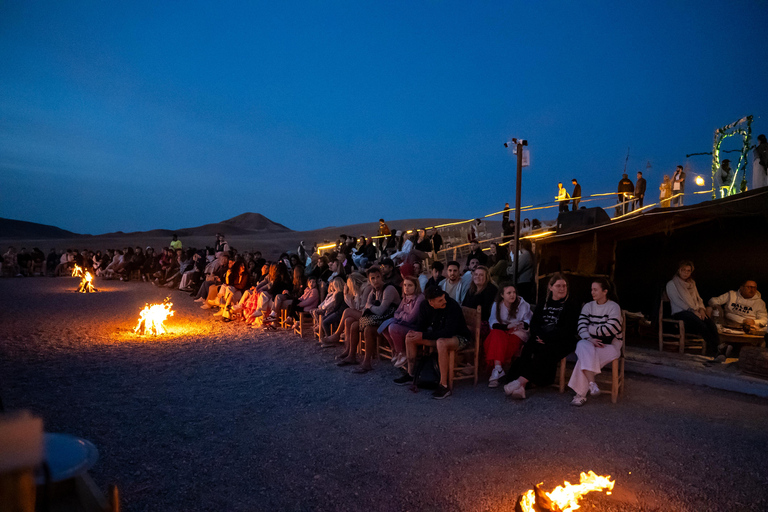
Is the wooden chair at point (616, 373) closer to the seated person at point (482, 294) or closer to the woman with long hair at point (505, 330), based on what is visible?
the woman with long hair at point (505, 330)

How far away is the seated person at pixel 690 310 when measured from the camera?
22.2 ft

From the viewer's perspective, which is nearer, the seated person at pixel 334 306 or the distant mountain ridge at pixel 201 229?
the seated person at pixel 334 306

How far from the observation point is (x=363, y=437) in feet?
13.7

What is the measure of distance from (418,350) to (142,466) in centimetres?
334

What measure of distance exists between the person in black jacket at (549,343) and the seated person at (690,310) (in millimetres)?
2461

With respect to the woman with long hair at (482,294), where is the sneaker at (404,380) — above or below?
below

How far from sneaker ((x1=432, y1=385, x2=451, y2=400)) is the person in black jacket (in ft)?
2.05

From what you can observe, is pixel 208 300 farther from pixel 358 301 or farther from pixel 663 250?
pixel 663 250

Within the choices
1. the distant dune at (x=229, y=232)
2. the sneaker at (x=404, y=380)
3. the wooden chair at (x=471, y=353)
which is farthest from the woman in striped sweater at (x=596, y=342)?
the distant dune at (x=229, y=232)

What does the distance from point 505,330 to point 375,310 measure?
6.04ft

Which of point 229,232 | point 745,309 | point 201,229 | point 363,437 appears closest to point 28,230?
point 201,229

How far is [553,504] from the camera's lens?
8.74ft

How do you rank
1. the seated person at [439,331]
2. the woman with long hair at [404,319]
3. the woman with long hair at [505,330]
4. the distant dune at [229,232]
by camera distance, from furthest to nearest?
A: the distant dune at [229,232]
the woman with long hair at [404,319]
the woman with long hair at [505,330]
the seated person at [439,331]

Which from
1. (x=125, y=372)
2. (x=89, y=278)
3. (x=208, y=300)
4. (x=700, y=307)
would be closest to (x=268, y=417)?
(x=125, y=372)
